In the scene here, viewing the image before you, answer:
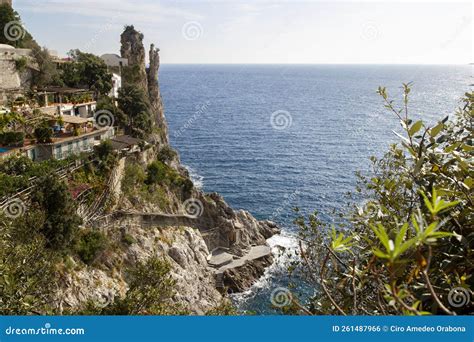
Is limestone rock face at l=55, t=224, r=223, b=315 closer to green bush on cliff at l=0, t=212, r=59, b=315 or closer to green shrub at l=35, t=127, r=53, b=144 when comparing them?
green bush on cliff at l=0, t=212, r=59, b=315

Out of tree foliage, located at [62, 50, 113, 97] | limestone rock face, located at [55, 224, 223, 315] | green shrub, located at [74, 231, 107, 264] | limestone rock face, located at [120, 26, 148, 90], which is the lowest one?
limestone rock face, located at [55, 224, 223, 315]

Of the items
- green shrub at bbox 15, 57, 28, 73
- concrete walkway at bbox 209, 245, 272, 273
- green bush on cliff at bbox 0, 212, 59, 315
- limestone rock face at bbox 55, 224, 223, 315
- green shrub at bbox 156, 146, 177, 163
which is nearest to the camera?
green bush on cliff at bbox 0, 212, 59, 315

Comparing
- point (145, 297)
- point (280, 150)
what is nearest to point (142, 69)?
point (280, 150)

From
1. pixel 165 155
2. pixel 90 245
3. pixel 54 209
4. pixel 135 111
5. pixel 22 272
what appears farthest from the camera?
pixel 135 111

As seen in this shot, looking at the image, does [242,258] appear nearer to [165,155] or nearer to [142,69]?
[165,155]

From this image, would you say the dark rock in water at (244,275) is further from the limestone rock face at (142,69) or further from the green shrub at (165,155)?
the limestone rock face at (142,69)

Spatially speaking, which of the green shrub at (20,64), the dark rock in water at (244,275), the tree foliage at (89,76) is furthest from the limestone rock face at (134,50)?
the dark rock in water at (244,275)

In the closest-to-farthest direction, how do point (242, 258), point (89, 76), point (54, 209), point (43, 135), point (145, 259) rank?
point (54, 209) < point (43, 135) < point (145, 259) < point (242, 258) < point (89, 76)

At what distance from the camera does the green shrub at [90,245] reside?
106 ft

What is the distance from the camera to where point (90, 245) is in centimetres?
3325

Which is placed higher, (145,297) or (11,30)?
(11,30)

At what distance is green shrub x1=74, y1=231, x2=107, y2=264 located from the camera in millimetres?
32281

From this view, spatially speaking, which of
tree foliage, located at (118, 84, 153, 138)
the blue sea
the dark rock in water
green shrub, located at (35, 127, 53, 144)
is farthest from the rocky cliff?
green shrub, located at (35, 127, 53, 144)

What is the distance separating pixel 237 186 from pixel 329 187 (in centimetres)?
1511
